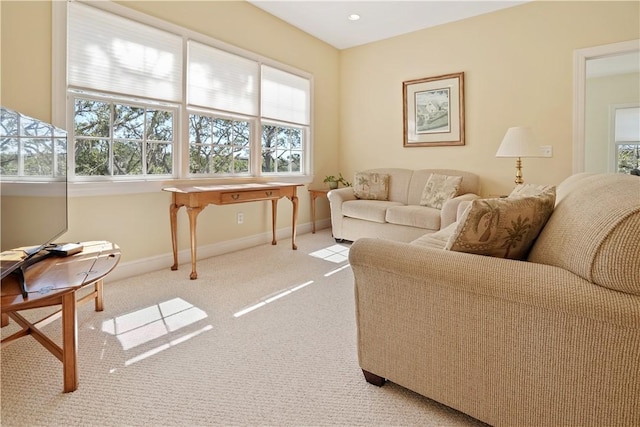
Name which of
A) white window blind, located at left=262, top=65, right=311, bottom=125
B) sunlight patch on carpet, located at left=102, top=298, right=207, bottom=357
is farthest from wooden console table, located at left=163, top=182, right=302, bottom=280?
white window blind, located at left=262, top=65, right=311, bottom=125

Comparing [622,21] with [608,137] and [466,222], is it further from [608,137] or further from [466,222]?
[466,222]

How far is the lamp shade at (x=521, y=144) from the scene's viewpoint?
11.0 ft

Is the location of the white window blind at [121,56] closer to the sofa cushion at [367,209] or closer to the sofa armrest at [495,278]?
the sofa cushion at [367,209]

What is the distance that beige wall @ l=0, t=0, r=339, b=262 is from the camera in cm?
226

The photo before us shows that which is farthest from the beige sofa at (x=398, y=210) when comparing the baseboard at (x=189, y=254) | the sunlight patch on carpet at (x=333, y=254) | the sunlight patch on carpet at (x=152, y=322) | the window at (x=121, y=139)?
the sunlight patch on carpet at (x=152, y=322)

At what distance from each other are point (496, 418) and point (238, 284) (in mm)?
2033

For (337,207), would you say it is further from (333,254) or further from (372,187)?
(333,254)

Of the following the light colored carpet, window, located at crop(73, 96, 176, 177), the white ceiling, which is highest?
the white ceiling

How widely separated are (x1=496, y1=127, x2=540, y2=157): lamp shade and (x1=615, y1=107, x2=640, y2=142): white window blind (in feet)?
12.7

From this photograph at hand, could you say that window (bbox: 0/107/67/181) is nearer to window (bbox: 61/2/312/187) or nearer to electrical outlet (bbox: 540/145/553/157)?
window (bbox: 61/2/312/187)

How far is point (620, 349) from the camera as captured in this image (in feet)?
3.04

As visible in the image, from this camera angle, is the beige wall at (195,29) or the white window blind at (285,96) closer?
the beige wall at (195,29)

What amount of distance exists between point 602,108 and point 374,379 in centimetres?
687

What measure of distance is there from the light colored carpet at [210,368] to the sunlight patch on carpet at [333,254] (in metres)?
0.94
